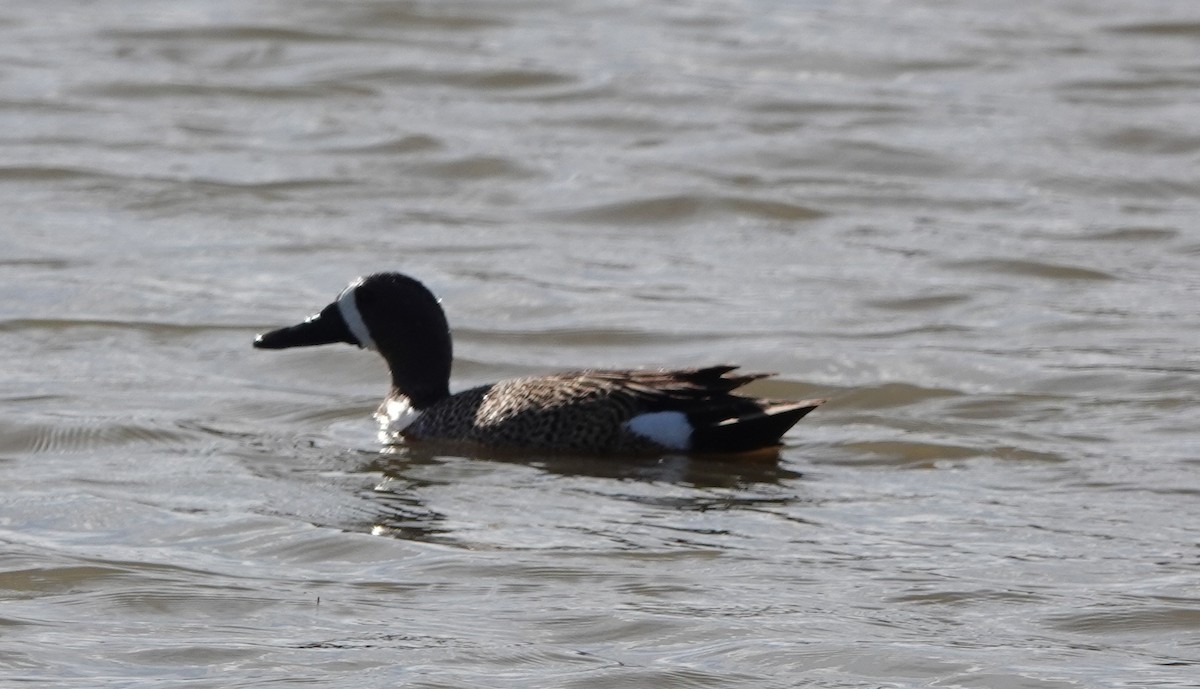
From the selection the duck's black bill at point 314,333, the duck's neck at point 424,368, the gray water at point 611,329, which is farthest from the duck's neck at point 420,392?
the duck's black bill at point 314,333

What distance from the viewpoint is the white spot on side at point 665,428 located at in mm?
7961

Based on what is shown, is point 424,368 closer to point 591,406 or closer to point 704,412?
point 591,406

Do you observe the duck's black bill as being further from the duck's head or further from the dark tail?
the dark tail

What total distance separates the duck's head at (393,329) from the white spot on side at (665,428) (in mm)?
1043

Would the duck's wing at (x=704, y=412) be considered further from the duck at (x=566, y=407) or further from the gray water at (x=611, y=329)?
the gray water at (x=611, y=329)

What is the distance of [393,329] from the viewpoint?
348 inches

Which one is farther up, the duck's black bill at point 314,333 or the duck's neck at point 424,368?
the duck's black bill at point 314,333

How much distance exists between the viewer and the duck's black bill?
8914mm

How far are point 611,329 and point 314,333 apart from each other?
1.70 meters

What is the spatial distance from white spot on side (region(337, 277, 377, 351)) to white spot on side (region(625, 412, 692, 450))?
1.34m

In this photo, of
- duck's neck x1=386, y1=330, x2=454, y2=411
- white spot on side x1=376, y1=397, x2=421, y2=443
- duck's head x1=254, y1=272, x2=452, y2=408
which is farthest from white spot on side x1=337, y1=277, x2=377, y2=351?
white spot on side x1=376, y1=397, x2=421, y2=443

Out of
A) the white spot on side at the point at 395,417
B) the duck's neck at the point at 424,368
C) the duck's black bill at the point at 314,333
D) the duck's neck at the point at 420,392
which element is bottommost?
the white spot on side at the point at 395,417

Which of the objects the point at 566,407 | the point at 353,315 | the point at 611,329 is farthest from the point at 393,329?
the point at 611,329

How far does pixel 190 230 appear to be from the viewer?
11797 mm
